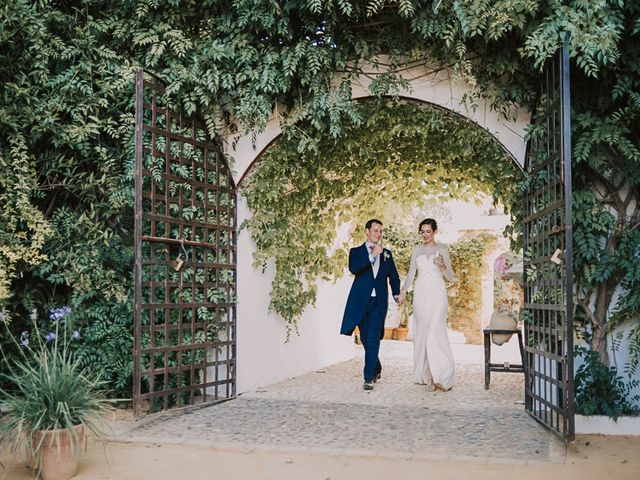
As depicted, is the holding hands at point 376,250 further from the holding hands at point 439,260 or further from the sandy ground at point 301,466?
the sandy ground at point 301,466

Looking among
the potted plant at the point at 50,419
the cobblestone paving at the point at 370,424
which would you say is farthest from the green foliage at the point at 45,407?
the cobblestone paving at the point at 370,424

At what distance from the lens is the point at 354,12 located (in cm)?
552

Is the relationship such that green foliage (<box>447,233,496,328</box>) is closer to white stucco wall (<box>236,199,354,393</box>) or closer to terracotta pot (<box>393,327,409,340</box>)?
terracotta pot (<box>393,327,409,340</box>)

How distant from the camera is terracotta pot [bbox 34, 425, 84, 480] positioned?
3703 mm

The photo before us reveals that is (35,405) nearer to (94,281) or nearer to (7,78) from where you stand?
(94,281)

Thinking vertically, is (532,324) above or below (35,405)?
above

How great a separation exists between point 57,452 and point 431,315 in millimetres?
4317

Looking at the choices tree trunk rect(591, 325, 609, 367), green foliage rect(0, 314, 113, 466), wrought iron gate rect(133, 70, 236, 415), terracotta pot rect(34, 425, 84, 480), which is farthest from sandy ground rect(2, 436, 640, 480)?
wrought iron gate rect(133, 70, 236, 415)

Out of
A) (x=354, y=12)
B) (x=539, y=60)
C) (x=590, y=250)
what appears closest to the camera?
(x=539, y=60)

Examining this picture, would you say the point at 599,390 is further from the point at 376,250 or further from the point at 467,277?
the point at 467,277

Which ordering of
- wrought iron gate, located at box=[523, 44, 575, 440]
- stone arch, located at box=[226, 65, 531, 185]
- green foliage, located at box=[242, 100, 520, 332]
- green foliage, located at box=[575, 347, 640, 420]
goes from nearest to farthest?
wrought iron gate, located at box=[523, 44, 575, 440], green foliage, located at box=[575, 347, 640, 420], stone arch, located at box=[226, 65, 531, 185], green foliage, located at box=[242, 100, 520, 332]

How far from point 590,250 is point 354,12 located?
261 centimetres

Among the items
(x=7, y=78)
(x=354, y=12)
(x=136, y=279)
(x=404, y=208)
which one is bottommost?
(x=136, y=279)

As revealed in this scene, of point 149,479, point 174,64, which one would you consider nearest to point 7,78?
point 174,64
